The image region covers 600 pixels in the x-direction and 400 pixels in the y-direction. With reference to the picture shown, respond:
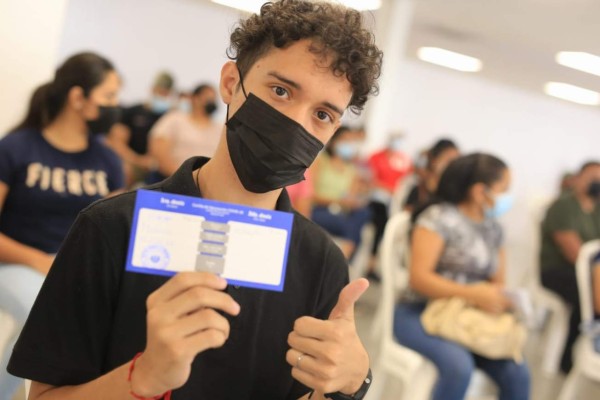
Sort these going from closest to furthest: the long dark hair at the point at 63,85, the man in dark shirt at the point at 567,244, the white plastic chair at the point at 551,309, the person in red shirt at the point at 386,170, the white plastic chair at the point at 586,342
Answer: the long dark hair at the point at 63,85
the white plastic chair at the point at 586,342
the man in dark shirt at the point at 567,244
the white plastic chair at the point at 551,309
the person in red shirt at the point at 386,170

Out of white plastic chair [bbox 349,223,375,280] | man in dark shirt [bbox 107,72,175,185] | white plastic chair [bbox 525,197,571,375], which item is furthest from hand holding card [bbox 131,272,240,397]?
white plastic chair [bbox 349,223,375,280]

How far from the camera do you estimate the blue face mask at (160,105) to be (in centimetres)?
594

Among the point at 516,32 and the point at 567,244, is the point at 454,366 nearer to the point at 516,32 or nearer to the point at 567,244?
the point at 567,244

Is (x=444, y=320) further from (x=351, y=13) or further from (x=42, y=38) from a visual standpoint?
(x=42, y=38)

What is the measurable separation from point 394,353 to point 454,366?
289 mm

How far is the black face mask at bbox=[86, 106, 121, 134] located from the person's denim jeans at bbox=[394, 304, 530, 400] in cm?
140

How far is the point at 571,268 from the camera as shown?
4.43 meters

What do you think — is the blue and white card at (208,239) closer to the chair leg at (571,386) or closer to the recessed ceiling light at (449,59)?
the chair leg at (571,386)

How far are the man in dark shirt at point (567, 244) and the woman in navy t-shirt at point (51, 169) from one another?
315cm

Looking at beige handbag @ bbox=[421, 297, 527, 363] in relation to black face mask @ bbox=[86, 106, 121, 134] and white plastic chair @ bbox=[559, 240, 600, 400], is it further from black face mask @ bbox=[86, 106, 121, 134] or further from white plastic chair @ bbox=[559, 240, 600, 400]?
black face mask @ bbox=[86, 106, 121, 134]

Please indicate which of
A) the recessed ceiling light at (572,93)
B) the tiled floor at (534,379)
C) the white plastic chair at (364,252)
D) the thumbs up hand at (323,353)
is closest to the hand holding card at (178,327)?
the thumbs up hand at (323,353)

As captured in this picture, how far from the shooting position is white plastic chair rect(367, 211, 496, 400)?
104 inches

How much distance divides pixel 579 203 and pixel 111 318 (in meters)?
4.13

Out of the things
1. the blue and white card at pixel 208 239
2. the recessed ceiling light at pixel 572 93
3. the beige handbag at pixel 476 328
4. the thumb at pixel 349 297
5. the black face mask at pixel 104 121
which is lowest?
the beige handbag at pixel 476 328
